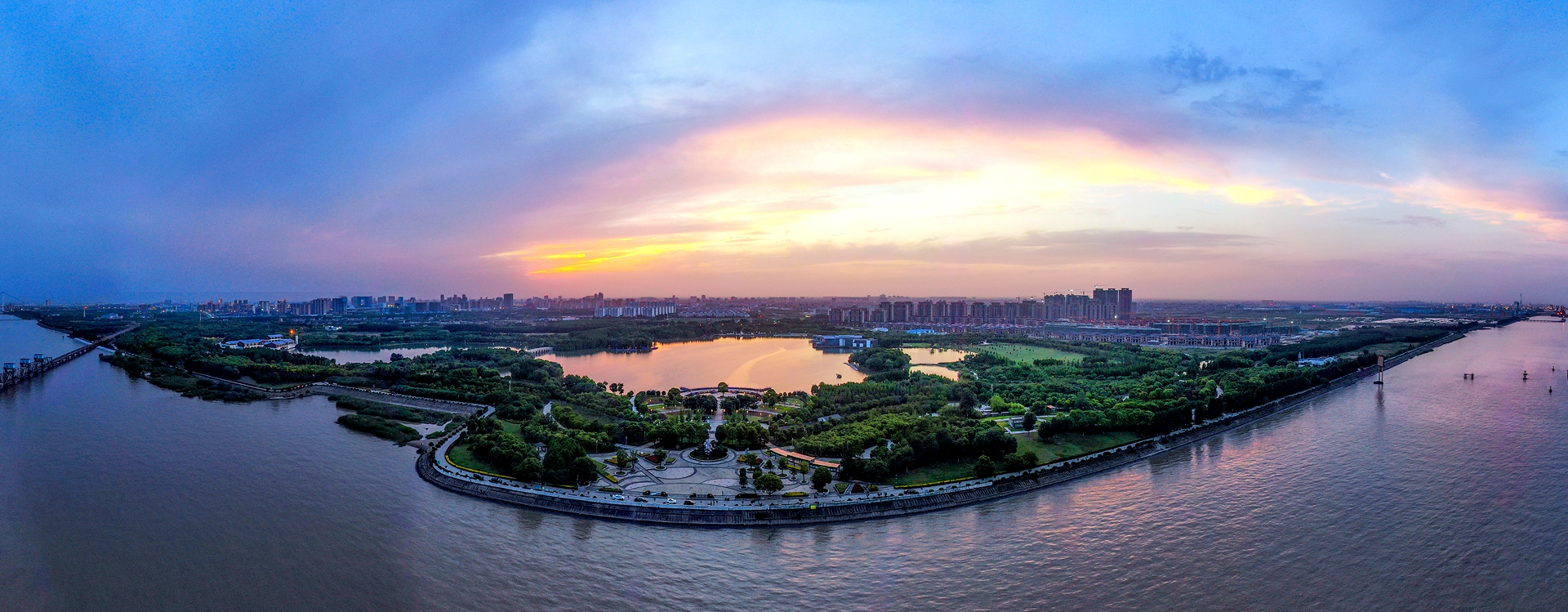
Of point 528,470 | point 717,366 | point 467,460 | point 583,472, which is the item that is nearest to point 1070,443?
point 583,472

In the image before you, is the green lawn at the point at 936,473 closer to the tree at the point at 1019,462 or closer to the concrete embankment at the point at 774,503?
the concrete embankment at the point at 774,503

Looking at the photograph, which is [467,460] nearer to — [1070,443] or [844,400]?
[844,400]

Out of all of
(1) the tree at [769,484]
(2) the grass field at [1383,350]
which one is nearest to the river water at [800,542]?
(1) the tree at [769,484]

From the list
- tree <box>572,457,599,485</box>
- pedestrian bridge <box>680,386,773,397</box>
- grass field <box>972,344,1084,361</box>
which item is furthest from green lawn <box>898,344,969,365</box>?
tree <box>572,457,599,485</box>

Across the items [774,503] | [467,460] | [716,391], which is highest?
[716,391]

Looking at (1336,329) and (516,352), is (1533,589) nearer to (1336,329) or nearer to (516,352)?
(516,352)

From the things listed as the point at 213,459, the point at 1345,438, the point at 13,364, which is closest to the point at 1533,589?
the point at 1345,438
